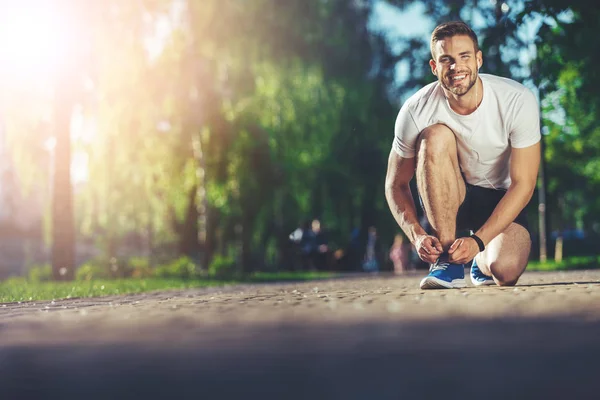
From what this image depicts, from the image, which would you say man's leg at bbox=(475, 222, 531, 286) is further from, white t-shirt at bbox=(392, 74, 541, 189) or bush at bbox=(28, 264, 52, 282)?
bush at bbox=(28, 264, 52, 282)

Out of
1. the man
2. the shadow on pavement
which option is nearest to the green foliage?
the man

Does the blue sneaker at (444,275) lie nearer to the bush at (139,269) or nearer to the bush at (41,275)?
the bush at (139,269)

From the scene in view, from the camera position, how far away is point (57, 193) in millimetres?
15711

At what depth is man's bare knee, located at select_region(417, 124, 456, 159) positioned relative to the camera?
16.6 ft

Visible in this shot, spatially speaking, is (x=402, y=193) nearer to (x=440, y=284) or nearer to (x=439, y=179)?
(x=439, y=179)

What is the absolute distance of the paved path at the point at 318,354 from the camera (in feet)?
6.32

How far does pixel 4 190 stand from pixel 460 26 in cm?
5863

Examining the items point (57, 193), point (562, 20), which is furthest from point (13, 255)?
point (562, 20)

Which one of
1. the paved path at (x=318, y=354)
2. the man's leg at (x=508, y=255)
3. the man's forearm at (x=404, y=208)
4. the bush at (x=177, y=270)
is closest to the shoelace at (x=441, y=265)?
the man's forearm at (x=404, y=208)

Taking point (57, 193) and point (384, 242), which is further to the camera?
point (384, 242)

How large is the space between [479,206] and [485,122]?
0.77 meters

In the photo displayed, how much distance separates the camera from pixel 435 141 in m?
5.07

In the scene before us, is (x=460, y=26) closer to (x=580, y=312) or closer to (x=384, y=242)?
(x=580, y=312)

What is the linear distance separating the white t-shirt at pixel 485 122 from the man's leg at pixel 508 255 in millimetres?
475
